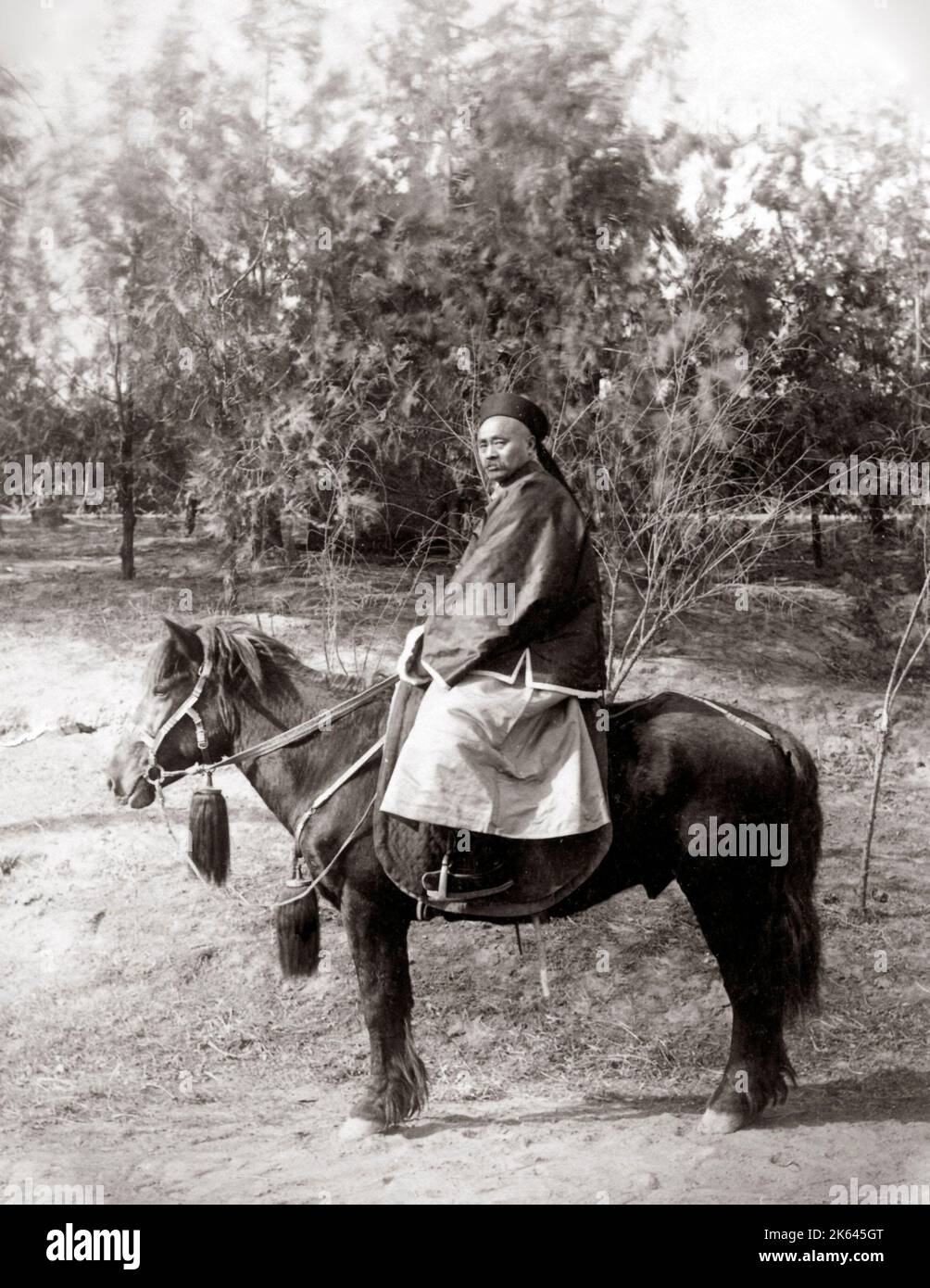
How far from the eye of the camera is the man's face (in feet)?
14.0

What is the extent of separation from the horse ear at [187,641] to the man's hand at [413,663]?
31.2 inches

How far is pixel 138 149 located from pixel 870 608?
561 centimetres

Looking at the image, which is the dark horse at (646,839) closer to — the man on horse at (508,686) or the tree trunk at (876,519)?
A: the man on horse at (508,686)

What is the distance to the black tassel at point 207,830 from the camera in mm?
4473

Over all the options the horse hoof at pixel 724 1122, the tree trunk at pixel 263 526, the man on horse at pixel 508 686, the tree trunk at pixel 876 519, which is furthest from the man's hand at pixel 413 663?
the tree trunk at pixel 876 519

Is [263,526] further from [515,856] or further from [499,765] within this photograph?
[515,856]

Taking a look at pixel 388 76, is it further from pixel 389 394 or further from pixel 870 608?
pixel 870 608

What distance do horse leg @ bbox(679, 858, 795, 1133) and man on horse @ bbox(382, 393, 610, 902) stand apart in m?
0.55

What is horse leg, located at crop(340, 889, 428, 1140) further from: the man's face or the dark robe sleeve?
the man's face

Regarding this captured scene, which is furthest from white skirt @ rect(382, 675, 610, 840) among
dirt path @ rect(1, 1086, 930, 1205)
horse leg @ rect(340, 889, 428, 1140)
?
dirt path @ rect(1, 1086, 930, 1205)

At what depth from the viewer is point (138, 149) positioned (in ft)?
19.5

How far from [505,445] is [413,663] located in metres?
0.87

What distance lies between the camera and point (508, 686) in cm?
420
